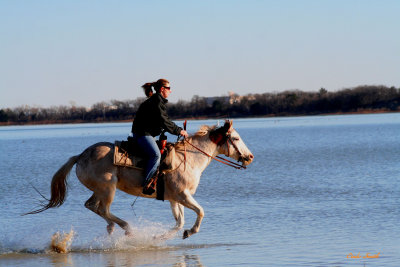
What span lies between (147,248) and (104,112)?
117 meters

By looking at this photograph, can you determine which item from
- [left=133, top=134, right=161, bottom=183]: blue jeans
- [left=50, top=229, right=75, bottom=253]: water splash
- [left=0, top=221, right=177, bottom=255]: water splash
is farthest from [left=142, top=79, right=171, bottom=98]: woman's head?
[left=50, top=229, right=75, bottom=253]: water splash

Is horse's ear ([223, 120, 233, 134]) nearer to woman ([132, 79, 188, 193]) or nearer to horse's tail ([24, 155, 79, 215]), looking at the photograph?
woman ([132, 79, 188, 193])

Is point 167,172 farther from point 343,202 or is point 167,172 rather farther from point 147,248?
point 343,202

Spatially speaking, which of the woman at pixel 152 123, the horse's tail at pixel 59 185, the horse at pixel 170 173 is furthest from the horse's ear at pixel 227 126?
the horse's tail at pixel 59 185

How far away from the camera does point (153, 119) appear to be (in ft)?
34.4

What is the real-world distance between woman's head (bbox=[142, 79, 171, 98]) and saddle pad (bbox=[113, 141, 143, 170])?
946 mm

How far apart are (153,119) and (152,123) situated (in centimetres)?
7

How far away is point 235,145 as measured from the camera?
11086 mm

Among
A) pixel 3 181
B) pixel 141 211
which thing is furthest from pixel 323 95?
pixel 141 211

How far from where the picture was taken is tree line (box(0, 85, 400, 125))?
11512 centimetres

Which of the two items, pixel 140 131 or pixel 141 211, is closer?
pixel 140 131

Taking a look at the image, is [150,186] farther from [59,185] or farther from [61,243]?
[61,243]

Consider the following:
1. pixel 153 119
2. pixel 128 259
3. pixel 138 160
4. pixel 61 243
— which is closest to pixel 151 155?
pixel 138 160

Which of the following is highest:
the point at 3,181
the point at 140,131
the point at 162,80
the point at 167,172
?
the point at 162,80
